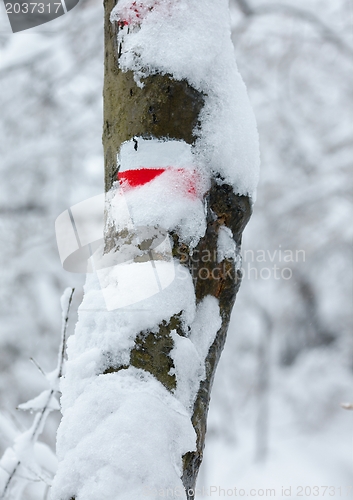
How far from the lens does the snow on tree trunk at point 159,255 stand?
1.71ft

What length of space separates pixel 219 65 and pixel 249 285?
5078mm

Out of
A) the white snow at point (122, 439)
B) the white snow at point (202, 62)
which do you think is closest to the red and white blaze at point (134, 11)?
the white snow at point (202, 62)

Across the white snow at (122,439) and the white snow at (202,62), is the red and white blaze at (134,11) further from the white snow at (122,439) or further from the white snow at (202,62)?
the white snow at (122,439)

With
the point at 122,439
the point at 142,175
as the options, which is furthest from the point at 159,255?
the point at 122,439

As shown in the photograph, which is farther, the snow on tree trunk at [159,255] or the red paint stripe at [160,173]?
the red paint stripe at [160,173]

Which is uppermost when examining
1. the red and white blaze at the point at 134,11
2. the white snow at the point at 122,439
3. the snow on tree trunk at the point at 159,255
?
the red and white blaze at the point at 134,11

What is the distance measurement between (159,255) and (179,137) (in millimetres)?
218

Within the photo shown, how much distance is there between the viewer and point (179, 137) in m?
0.68

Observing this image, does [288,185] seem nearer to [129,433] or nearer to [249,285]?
[249,285]

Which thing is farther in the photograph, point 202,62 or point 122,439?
point 202,62

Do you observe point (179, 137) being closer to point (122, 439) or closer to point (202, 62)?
point (202, 62)

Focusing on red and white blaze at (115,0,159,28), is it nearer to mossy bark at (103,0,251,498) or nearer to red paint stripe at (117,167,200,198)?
mossy bark at (103,0,251,498)

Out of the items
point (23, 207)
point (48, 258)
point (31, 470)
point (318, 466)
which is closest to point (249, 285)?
point (318, 466)

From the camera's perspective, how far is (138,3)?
720 millimetres
